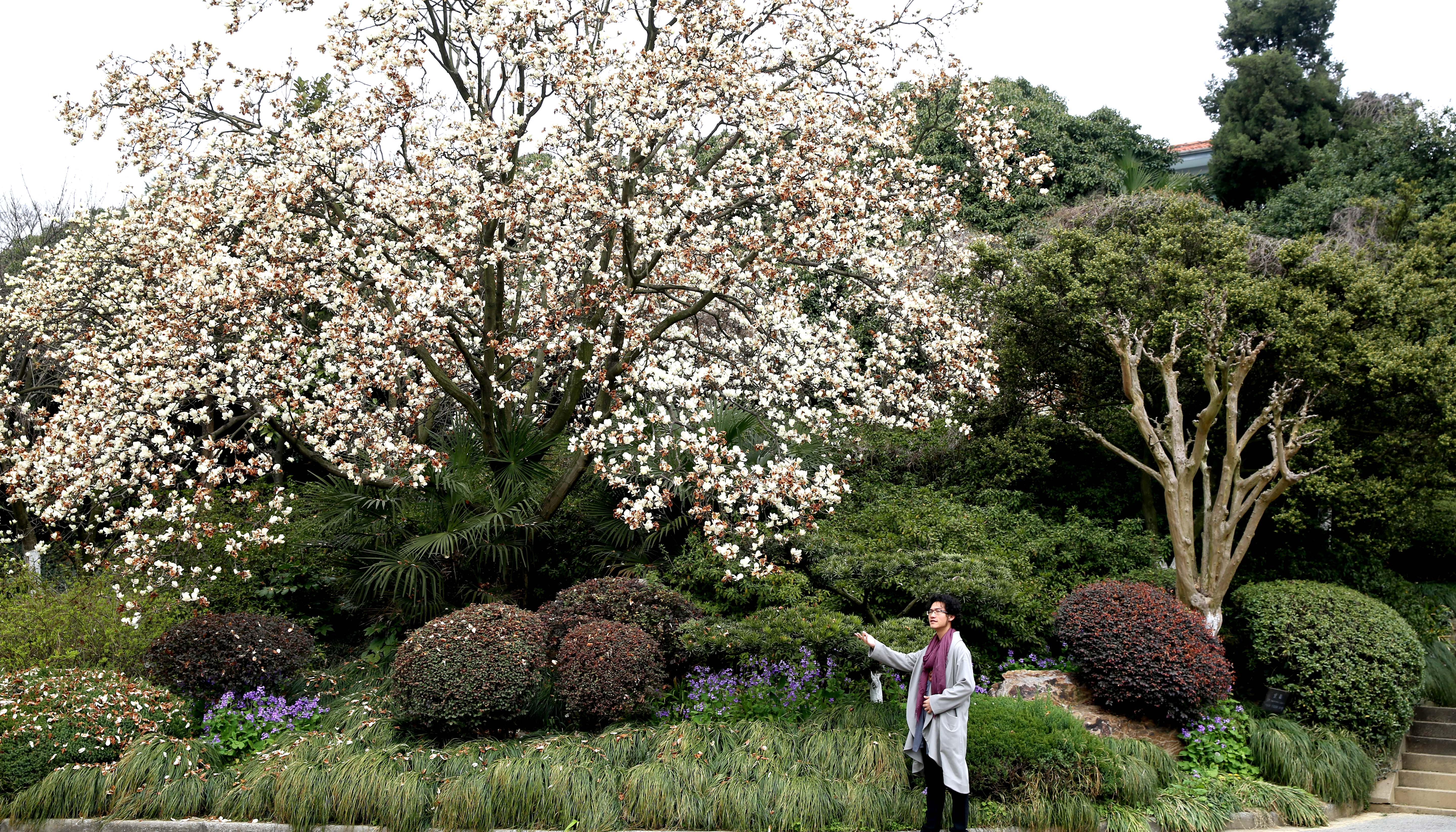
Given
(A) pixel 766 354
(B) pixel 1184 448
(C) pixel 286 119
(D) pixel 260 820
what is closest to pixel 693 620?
(A) pixel 766 354

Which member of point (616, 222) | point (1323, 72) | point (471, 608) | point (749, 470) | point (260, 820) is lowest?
point (260, 820)

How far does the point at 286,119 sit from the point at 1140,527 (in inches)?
352

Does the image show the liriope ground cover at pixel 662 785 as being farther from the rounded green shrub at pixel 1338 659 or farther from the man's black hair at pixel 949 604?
the rounded green shrub at pixel 1338 659

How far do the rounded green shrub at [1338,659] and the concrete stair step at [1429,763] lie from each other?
0.64 meters

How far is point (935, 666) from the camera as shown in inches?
226

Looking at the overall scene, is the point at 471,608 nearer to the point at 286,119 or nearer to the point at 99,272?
the point at 286,119

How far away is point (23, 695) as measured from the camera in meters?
7.19

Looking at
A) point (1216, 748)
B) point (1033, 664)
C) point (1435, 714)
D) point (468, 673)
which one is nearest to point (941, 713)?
point (1033, 664)

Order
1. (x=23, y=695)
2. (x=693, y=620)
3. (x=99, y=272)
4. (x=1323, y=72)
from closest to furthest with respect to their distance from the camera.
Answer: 1. (x=23, y=695)
2. (x=693, y=620)
3. (x=99, y=272)
4. (x=1323, y=72)

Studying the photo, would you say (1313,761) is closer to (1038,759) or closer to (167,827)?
(1038,759)

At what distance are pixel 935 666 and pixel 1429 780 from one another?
5.85m

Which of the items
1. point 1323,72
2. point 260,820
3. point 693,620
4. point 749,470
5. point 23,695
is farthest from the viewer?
point 1323,72

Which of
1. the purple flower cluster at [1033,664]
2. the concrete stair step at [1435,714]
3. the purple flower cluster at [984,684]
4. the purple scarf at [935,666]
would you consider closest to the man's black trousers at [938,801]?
the purple scarf at [935,666]

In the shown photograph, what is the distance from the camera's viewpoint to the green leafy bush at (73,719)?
6.71 metres
